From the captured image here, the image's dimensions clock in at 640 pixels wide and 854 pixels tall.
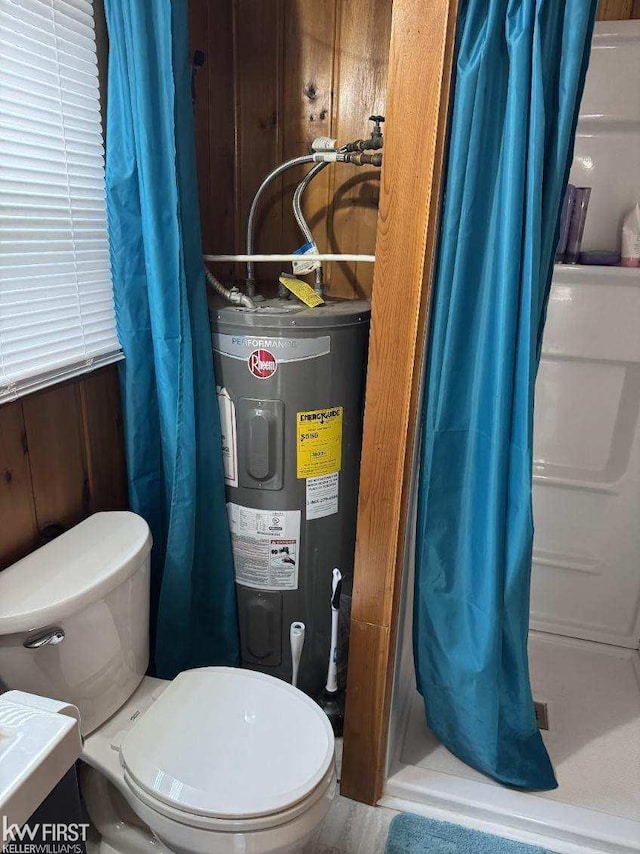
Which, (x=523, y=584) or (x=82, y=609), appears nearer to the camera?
(x=82, y=609)

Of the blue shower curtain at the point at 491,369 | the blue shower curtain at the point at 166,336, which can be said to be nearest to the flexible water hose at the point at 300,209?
the blue shower curtain at the point at 166,336

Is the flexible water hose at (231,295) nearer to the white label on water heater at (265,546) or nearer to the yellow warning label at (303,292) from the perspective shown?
the yellow warning label at (303,292)

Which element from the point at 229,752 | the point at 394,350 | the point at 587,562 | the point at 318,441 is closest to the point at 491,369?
the point at 394,350

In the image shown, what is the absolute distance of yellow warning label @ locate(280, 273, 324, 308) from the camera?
1.42 m

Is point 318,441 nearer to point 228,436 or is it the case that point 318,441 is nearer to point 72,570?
point 228,436

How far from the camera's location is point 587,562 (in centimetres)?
195

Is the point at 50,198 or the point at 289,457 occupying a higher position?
the point at 50,198

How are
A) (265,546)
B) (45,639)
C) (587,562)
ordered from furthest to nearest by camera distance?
1. (587,562)
2. (265,546)
3. (45,639)

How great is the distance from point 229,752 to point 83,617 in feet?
1.21

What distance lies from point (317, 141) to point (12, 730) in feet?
4.45

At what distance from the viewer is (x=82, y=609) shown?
107cm

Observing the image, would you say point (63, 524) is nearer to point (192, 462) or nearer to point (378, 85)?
point (192, 462)

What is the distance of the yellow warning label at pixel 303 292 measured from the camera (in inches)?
56.1

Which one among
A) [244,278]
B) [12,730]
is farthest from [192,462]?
[12,730]
